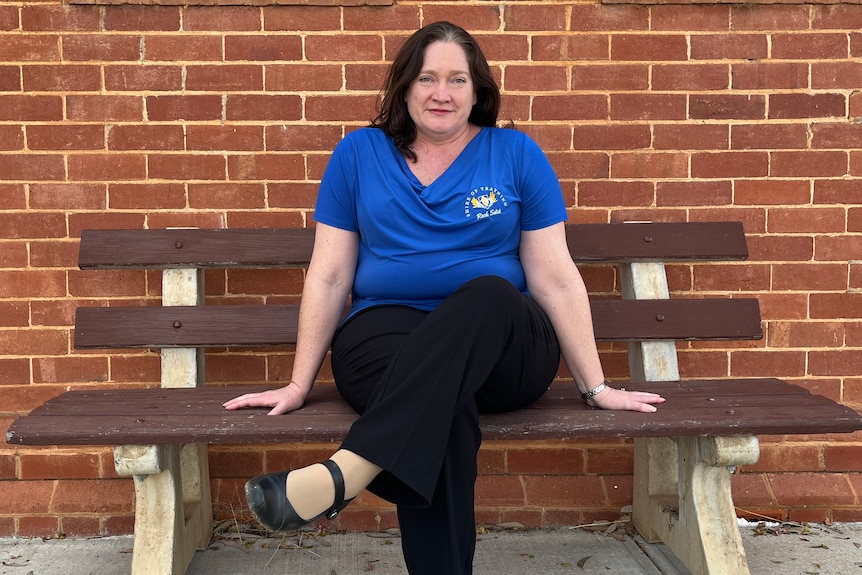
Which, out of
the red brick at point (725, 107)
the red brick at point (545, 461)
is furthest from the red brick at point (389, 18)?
the red brick at point (545, 461)

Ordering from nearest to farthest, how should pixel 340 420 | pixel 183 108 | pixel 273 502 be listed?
pixel 273 502 < pixel 340 420 < pixel 183 108

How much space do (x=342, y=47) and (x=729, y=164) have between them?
1437 mm

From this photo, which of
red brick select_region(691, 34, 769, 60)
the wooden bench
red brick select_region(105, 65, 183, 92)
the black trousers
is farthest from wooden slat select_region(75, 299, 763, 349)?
red brick select_region(691, 34, 769, 60)

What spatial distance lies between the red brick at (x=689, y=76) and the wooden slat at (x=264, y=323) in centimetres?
79

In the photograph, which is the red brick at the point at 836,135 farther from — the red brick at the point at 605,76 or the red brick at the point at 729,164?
the red brick at the point at 605,76

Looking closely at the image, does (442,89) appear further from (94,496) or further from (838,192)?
(94,496)

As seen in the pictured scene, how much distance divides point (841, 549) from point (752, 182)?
1.30 meters

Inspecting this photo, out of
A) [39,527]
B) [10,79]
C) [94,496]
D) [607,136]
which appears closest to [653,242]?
[607,136]

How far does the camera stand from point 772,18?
337cm

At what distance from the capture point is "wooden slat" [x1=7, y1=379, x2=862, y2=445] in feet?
7.93

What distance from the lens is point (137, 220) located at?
11.0ft

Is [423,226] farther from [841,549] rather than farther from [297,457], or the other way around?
[841,549]

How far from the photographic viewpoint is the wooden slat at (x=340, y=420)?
2.42 metres

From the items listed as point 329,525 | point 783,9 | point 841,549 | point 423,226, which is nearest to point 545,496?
point 329,525
